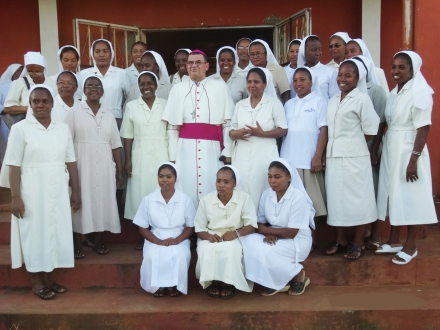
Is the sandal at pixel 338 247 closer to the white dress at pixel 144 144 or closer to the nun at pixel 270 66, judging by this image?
Result: the nun at pixel 270 66

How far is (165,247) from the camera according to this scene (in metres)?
4.16

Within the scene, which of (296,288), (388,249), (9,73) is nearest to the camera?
(296,288)

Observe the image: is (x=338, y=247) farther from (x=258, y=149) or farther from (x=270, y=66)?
(x=270, y=66)

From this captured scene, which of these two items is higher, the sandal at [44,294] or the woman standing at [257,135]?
the woman standing at [257,135]

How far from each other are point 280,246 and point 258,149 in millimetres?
917

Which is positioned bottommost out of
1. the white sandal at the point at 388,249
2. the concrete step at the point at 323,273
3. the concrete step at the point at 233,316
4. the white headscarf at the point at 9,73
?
the concrete step at the point at 233,316

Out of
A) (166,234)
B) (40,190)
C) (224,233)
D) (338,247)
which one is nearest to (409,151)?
(338,247)

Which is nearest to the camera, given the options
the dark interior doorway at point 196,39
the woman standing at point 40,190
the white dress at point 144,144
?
the woman standing at point 40,190

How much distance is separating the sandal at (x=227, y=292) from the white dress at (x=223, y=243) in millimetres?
115

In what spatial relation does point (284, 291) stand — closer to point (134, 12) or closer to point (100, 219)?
point (100, 219)

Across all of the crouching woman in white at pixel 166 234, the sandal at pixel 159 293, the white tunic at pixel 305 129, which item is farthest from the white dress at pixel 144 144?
the white tunic at pixel 305 129

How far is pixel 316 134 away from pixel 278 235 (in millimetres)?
1022

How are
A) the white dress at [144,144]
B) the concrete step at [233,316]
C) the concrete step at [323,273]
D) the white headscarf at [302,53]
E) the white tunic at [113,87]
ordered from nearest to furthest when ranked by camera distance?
the concrete step at [233,316] < the concrete step at [323,273] < the white dress at [144,144] < the white headscarf at [302,53] < the white tunic at [113,87]

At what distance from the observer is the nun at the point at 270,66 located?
4.97m
